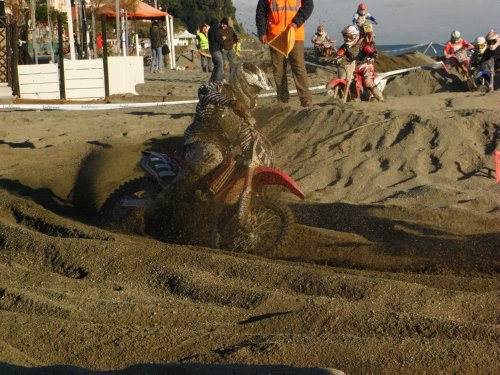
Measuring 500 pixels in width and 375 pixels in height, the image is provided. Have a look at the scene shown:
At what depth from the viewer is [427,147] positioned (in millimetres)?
9164

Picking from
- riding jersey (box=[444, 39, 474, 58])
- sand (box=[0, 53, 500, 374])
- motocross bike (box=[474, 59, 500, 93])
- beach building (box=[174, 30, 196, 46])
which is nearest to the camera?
sand (box=[0, 53, 500, 374])

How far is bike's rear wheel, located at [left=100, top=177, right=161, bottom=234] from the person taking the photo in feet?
22.1

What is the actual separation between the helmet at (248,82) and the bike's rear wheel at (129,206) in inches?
48.2

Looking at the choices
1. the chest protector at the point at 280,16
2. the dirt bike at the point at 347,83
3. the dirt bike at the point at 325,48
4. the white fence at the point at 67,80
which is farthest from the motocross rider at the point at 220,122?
the dirt bike at the point at 325,48

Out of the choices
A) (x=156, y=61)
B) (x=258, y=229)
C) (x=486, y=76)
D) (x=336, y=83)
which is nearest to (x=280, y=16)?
(x=336, y=83)

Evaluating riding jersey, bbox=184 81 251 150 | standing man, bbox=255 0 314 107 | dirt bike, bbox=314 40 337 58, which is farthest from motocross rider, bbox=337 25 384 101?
dirt bike, bbox=314 40 337 58

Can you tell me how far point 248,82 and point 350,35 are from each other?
22.5ft

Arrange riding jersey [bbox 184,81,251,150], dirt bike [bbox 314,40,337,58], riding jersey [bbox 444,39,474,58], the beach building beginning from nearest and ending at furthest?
1. riding jersey [bbox 184,81,251,150]
2. riding jersey [bbox 444,39,474,58]
3. dirt bike [bbox 314,40,337,58]
4. the beach building

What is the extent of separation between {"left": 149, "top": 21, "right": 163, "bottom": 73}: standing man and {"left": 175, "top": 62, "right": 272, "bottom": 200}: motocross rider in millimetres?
19470

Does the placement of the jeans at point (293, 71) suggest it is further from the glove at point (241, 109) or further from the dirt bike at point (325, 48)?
the dirt bike at point (325, 48)

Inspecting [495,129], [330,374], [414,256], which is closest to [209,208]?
[414,256]

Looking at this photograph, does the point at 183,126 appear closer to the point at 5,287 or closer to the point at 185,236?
the point at 185,236

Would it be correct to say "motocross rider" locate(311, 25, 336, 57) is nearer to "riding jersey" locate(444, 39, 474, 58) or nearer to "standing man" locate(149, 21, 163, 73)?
"riding jersey" locate(444, 39, 474, 58)

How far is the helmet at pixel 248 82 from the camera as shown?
6020 mm
